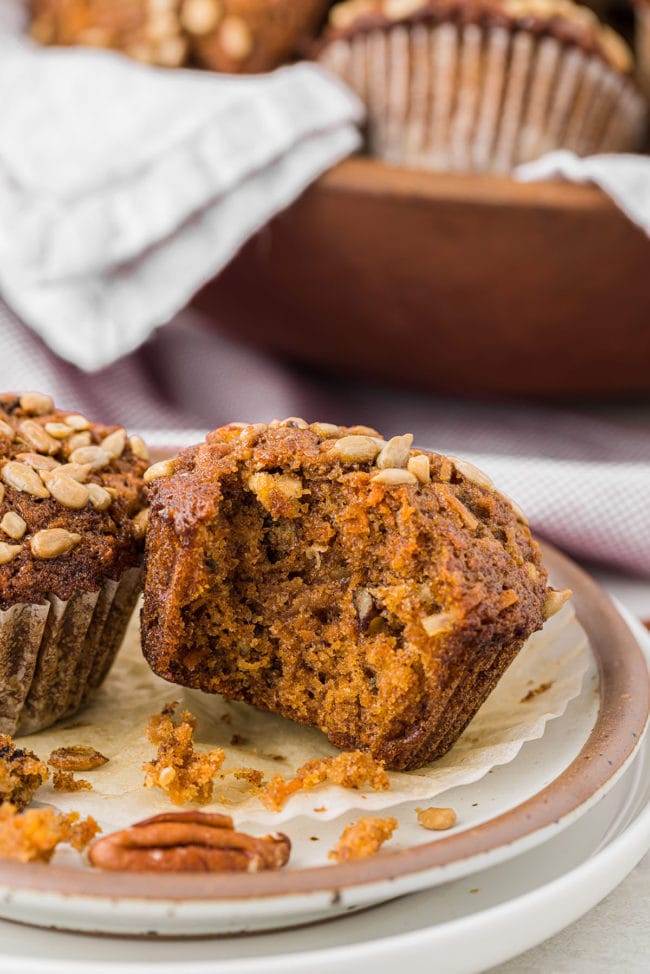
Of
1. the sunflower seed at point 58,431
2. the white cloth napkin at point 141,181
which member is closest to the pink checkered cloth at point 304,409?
the white cloth napkin at point 141,181

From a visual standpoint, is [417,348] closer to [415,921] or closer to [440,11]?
[440,11]

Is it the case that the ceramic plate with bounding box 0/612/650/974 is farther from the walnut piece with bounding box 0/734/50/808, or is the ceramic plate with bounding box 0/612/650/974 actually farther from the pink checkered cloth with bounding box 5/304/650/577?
the pink checkered cloth with bounding box 5/304/650/577

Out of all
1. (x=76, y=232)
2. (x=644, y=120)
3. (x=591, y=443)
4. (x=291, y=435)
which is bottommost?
(x=591, y=443)

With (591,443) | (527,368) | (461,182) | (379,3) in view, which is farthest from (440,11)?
(591,443)

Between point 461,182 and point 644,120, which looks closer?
point 461,182

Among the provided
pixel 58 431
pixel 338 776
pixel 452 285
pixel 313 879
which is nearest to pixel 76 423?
pixel 58 431

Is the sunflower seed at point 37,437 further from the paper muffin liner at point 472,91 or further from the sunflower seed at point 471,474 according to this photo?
the paper muffin liner at point 472,91
